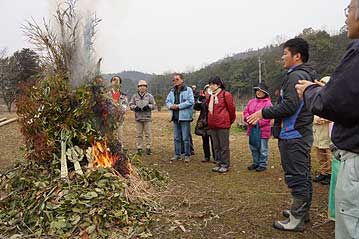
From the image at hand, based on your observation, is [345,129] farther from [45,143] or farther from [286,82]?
[45,143]

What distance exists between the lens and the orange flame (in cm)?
507

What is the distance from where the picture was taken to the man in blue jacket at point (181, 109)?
304 inches

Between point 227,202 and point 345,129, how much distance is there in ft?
10.6

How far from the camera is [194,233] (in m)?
4.03

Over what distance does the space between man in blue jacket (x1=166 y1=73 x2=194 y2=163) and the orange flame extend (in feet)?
8.76

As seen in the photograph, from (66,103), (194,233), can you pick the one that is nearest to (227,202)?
(194,233)

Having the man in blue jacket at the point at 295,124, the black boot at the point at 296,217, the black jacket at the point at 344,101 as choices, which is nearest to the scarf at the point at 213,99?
the man in blue jacket at the point at 295,124

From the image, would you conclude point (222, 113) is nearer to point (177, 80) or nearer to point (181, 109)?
point (181, 109)

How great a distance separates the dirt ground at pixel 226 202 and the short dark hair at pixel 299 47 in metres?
1.96

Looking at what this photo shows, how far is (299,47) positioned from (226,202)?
2357 mm

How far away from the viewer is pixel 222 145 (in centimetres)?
684

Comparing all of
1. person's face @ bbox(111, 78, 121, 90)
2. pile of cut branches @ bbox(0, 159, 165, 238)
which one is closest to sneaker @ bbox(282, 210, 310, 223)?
pile of cut branches @ bbox(0, 159, 165, 238)

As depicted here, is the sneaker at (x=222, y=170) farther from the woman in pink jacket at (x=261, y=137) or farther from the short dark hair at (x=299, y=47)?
the short dark hair at (x=299, y=47)

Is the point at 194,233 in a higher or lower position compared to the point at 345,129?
lower
